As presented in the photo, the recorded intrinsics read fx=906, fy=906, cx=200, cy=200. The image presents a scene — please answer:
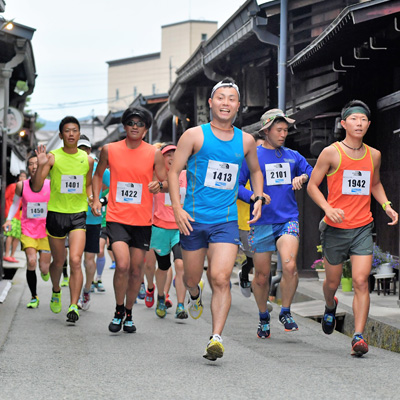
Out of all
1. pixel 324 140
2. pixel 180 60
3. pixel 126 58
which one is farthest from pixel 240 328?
pixel 126 58

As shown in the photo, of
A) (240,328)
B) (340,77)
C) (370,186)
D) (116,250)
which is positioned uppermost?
(340,77)

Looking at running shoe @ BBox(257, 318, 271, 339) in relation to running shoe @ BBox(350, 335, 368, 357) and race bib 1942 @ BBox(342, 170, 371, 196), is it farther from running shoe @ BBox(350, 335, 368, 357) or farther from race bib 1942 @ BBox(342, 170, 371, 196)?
race bib 1942 @ BBox(342, 170, 371, 196)

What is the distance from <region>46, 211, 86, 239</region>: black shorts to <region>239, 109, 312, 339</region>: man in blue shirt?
196cm

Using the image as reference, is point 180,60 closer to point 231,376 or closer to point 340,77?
point 340,77

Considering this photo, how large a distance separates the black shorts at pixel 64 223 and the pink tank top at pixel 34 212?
1947mm

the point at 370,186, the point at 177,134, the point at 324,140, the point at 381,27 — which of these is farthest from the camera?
the point at 177,134

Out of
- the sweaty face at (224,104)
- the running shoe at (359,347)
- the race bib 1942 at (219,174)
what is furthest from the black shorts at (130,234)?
the running shoe at (359,347)

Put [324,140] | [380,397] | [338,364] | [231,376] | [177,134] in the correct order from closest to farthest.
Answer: [380,397]
[231,376]
[338,364]
[324,140]
[177,134]

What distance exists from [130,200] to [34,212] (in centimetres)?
336

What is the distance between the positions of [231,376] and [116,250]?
9.05 ft

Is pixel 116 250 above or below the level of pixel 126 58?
below

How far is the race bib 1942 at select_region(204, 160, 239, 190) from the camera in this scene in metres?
7.11

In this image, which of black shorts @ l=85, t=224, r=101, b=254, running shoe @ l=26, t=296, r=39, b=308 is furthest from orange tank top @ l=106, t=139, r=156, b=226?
running shoe @ l=26, t=296, r=39, b=308

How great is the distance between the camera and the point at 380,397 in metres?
5.31
